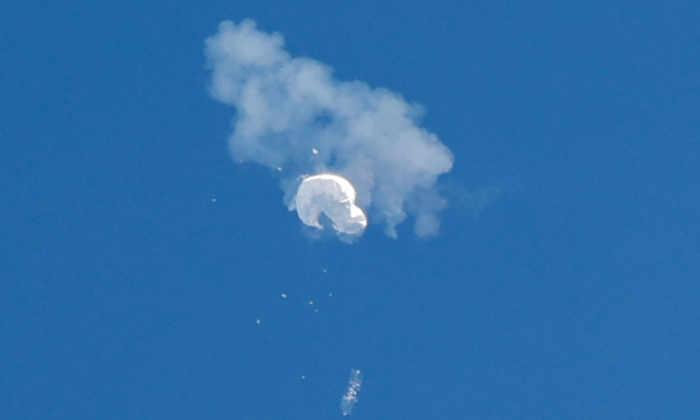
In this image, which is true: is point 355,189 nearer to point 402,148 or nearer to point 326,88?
point 402,148

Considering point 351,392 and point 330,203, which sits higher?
point 330,203

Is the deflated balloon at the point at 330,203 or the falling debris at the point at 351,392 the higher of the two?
the deflated balloon at the point at 330,203

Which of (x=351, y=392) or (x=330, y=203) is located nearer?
(x=330, y=203)

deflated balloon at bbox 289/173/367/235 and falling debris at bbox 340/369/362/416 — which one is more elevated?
deflated balloon at bbox 289/173/367/235

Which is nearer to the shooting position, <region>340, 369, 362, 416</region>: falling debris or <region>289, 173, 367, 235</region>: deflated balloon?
<region>289, 173, 367, 235</region>: deflated balloon
